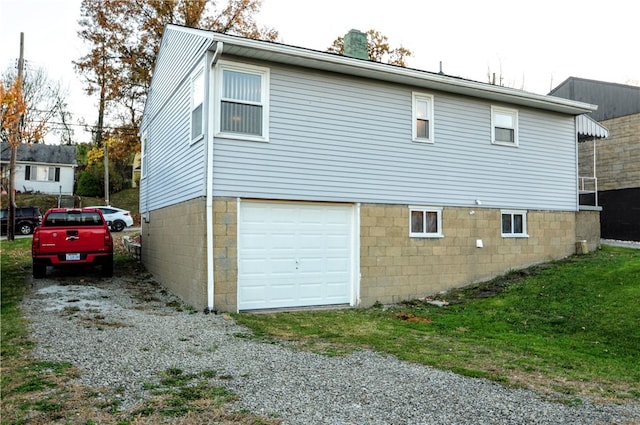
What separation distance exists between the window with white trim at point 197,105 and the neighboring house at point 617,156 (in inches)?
582

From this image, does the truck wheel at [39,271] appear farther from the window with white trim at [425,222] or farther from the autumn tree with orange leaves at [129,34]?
the autumn tree with orange leaves at [129,34]

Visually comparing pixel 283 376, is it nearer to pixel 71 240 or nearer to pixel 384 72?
pixel 384 72

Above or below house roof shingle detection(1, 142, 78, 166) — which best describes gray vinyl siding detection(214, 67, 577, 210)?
below

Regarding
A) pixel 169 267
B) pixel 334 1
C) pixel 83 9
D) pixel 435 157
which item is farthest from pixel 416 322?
pixel 83 9

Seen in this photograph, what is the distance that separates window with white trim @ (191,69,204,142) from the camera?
952 centimetres

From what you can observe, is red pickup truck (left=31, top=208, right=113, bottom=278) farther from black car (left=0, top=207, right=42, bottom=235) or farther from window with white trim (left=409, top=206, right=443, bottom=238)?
black car (left=0, top=207, right=42, bottom=235)

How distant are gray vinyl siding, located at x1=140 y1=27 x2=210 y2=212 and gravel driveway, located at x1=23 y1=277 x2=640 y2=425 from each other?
309 centimetres

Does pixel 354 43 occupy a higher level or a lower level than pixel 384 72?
higher

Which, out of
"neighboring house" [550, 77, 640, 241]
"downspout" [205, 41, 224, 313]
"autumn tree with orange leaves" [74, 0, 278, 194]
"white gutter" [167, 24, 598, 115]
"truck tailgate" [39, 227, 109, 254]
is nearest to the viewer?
"downspout" [205, 41, 224, 313]

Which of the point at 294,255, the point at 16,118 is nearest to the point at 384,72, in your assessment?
the point at 294,255

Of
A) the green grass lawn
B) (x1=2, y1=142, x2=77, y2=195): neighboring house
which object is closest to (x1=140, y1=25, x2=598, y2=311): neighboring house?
the green grass lawn

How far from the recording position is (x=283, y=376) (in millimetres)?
5199

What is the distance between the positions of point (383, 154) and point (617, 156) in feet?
41.7

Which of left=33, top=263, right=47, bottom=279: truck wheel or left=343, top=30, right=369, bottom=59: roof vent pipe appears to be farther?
left=343, top=30, right=369, bottom=59: roof vent pipe
